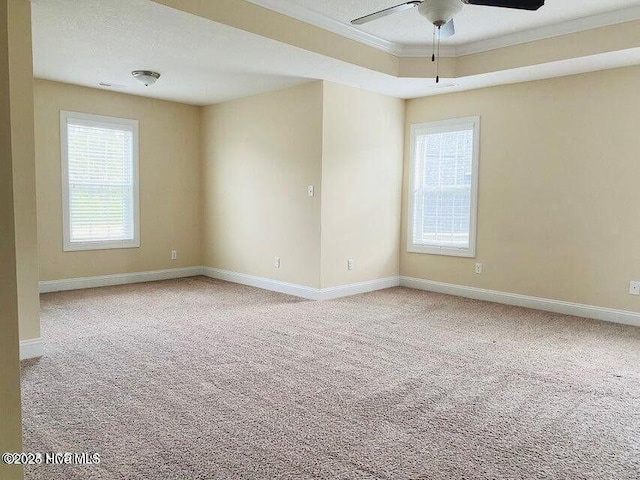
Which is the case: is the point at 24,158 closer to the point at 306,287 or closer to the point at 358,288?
the point at 306,287

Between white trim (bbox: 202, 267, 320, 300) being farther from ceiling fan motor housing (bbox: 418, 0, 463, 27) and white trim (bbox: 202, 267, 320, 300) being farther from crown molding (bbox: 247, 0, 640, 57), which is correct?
ceiling fan motor housing (bbox: 418, 0, 463, 27)

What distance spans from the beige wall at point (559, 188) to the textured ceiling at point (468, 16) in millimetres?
875

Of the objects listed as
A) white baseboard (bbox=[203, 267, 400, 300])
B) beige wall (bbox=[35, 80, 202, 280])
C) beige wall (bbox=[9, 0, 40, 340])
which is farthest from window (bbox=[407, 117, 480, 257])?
beige wall (bbox=[9, 0, 40, 340])

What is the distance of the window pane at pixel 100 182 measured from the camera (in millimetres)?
5738

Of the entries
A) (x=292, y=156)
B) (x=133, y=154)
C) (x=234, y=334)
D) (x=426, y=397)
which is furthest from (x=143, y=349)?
(x=133, y=154)

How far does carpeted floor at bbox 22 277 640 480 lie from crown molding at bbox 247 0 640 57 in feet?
9.05

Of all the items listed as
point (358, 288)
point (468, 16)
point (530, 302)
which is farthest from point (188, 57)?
point (530, 302)

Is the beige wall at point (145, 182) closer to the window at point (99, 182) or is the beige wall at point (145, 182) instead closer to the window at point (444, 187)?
the window at point (99, 182)

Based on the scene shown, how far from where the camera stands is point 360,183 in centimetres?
570

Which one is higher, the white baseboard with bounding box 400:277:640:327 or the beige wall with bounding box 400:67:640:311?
the beige wall with bounding box 400:67:640:311

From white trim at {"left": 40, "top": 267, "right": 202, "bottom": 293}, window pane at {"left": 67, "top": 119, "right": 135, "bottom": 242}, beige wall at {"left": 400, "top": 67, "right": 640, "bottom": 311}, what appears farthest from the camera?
window pane at {"left": 67, "top": 119, "right": 135, "bottom": 242}

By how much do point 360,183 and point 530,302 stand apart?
2405mm

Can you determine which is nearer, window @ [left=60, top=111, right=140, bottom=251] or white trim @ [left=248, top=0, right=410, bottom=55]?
white trim @ [left=248, top=0, right=410, bottom=55]

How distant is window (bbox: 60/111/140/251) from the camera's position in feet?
18.6
